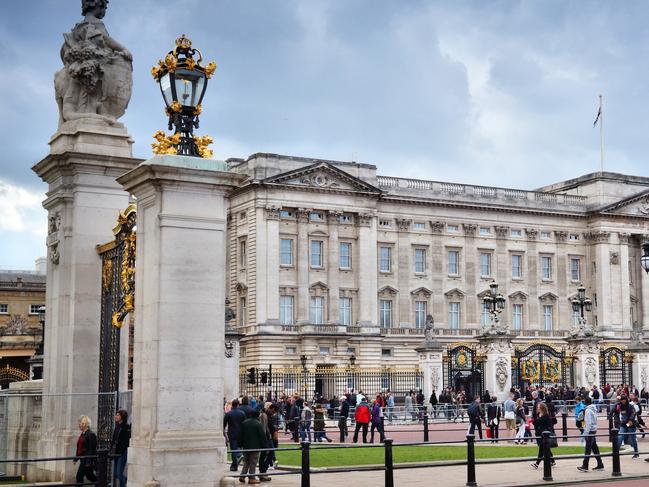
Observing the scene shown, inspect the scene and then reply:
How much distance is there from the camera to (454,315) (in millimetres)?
85125

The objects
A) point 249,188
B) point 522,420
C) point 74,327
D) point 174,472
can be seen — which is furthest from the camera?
point 249,188

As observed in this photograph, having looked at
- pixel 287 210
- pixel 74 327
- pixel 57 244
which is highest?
pixel 287 210

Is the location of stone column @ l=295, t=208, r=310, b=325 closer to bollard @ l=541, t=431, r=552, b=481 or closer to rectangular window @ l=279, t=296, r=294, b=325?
rectangular window @ l=279, t=296, r=294, b=325

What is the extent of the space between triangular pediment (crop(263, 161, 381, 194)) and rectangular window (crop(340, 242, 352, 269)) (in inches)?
165

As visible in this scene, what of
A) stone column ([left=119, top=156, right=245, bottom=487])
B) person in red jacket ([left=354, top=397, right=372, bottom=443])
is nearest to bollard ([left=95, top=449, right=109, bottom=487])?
stone column ([left=119, top=156, right=245, bottom=487])

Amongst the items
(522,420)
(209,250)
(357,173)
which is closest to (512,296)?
(357,173)

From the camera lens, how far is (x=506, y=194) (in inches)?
3484

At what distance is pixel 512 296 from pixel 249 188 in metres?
25.3

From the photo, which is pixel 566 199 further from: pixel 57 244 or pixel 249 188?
pixel 57 244

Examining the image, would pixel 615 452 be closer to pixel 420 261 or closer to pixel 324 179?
pixel 324 179

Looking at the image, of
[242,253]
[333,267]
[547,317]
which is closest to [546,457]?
[242,253]

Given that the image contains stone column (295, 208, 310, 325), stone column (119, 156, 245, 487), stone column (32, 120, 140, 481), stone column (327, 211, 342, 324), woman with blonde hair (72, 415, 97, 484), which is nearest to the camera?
stone column (119, 156, 245, 487)

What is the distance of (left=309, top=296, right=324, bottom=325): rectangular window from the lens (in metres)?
77.6

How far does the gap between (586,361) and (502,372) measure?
5.15 meters
